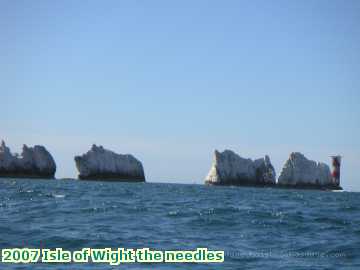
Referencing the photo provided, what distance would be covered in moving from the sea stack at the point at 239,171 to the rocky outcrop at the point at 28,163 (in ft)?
129

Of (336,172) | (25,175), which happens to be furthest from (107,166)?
(336,172)

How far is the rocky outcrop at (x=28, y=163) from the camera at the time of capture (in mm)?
122188

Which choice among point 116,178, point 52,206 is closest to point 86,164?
point 116,178

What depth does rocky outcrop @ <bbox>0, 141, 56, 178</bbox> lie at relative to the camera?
122 meters

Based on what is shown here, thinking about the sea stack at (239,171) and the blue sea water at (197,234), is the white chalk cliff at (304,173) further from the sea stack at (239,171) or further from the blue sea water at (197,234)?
the blue sea water at (197,234)

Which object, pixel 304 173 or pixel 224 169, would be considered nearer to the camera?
pixel 224 169

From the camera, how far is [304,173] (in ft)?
457

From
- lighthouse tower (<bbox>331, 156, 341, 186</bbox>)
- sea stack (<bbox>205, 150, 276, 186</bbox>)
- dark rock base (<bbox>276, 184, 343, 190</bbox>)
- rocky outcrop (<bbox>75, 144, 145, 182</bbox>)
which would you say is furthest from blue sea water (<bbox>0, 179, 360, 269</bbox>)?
lighthouse tower (<bbox>331, 156, 341, 186</bbox>)

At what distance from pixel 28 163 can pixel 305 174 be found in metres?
68.4

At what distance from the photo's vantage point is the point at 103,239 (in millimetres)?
19859

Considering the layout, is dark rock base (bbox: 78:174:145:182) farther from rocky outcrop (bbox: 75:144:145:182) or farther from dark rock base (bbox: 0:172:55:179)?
dark rock base (bbox: 0:172:55:179)

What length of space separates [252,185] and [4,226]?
117 meters

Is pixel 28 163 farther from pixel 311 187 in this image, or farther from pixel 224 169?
pixel 311 187

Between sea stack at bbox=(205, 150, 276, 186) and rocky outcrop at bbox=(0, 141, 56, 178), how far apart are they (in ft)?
129
